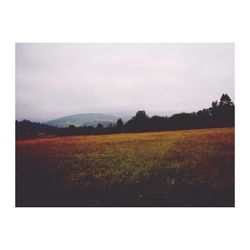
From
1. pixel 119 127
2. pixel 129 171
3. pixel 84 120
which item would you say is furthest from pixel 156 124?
pixel 84 120

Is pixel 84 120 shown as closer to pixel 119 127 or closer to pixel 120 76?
pixel 119 127

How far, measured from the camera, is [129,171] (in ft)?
19.5

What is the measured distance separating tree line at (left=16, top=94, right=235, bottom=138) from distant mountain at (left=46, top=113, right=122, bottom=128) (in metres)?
0.08

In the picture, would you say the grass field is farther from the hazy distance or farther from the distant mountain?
the hazy distance

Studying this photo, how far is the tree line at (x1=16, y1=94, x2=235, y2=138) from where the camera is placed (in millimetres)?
6039

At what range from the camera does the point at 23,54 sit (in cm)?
595

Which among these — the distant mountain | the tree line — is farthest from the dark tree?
the distant mountain

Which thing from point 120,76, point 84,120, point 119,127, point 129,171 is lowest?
point 129,171

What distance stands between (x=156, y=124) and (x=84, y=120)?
59.8 inches

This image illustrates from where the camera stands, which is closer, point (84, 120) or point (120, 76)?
point (120, 76)
